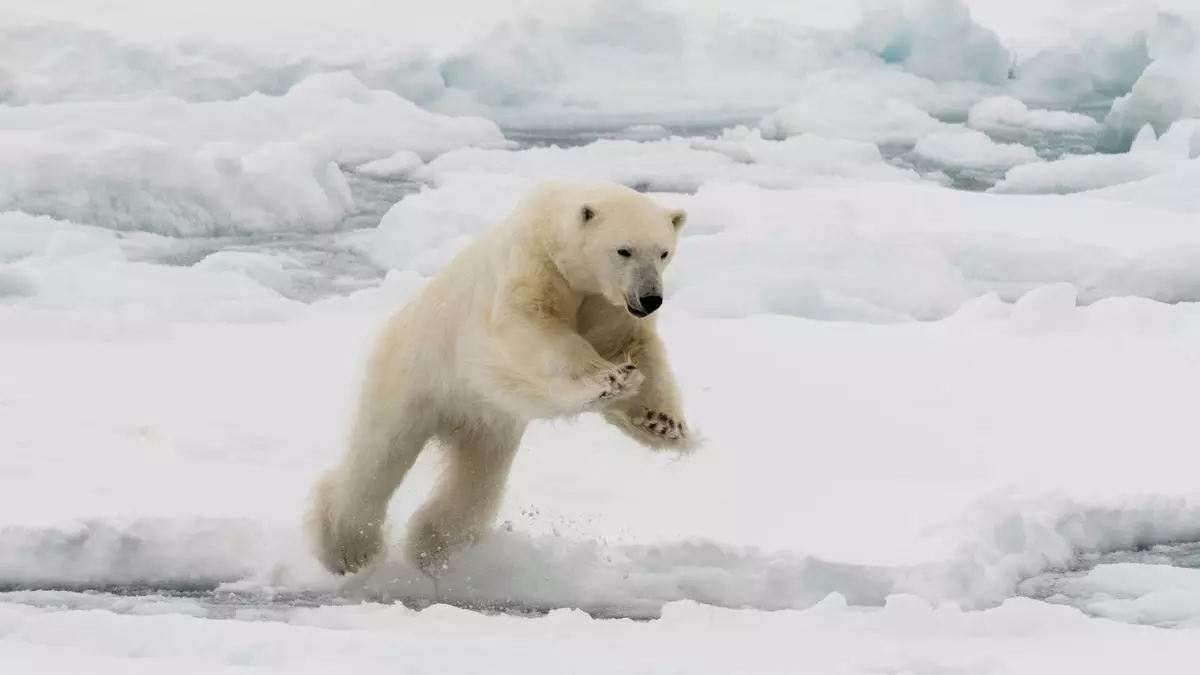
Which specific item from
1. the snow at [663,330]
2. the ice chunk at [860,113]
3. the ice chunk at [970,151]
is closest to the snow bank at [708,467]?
the snow at [663,330]

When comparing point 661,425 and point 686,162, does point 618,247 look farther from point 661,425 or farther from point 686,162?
point 686,162

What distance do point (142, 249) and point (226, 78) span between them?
151 inches

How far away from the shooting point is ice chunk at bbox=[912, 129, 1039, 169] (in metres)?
11.9

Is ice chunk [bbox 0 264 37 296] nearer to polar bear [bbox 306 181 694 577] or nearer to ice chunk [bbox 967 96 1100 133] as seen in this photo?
polar bear [bbox 306 181 694 577]

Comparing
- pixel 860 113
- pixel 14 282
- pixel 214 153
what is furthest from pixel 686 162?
pixel 14 282

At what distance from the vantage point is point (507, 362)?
2939mm

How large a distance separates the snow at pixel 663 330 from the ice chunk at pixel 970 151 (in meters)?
0.04

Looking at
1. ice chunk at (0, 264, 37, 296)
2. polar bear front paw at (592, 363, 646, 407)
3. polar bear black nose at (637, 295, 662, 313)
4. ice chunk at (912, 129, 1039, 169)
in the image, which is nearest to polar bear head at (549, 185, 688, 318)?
polar bear black nose at (637, 295, 662, 313)

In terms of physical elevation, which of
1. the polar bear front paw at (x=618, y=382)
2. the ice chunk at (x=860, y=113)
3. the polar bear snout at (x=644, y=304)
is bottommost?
the polar bear front paw at (x=618, y=382)

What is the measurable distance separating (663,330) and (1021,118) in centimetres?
668

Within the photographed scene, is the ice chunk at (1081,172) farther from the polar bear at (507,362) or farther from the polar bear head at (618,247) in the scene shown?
the polar bear head at (618,247)

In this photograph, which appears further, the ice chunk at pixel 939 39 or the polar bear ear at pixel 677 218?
the ice chunk at pixel 939 39

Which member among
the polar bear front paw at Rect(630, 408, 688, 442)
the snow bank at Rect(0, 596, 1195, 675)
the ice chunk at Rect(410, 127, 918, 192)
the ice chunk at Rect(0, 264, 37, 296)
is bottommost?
the snow bank at Rect(0, 596, 1195, 675)

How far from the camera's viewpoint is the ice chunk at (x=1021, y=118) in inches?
484
